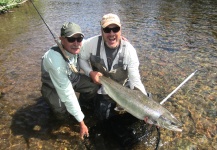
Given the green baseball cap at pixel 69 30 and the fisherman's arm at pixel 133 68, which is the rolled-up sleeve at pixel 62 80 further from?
the fisherman's arm at pixel 133 68

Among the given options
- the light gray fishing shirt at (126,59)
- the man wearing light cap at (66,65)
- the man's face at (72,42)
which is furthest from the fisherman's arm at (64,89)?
the light gray fishing shirt at (126,59)

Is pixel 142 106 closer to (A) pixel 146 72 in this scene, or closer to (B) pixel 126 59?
(B) pixel 126 59

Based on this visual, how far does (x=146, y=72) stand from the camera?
8.70 m

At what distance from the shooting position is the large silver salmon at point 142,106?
439 cm

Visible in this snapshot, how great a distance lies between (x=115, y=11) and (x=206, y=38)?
33.7ft

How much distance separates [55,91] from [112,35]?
1.90 meters

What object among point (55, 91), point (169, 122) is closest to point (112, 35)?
point (55, 91)

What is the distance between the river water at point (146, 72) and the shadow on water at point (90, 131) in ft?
0.08

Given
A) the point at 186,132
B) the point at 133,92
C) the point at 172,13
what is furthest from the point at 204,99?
the point at 172,13

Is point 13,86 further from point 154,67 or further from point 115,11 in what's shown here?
point 115,11

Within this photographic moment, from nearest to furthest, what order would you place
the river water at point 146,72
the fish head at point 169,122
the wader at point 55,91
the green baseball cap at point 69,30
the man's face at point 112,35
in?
1. the fish head at point 169,122
2. the green baseball cap at point 69,30
3. the man's face at point 112,35
4. the river water at point 146,72
5. the wader at point 55,91

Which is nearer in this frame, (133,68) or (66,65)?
(66,65)

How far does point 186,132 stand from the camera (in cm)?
568

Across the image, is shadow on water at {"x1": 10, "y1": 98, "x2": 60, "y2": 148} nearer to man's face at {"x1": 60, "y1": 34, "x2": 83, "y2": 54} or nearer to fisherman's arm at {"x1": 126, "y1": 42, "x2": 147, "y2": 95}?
man's face at {"x1": 60, "y1": 34, "x2": 83, "y2": 54}
